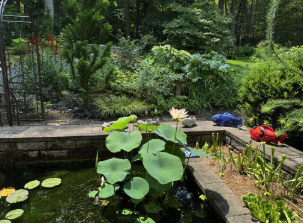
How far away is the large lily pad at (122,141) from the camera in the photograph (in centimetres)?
184

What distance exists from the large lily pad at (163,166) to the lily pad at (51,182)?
3.78ft

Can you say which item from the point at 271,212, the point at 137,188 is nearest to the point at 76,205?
the point at 137,188

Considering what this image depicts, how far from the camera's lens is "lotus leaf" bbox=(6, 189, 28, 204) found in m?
1.98

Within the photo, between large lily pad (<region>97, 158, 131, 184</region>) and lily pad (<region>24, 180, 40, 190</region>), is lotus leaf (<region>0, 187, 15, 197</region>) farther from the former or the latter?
large lily pad (<region>97, 158, 131, 184</region>)

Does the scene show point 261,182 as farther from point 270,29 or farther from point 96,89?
point 96,89

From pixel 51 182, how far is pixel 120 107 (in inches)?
78.5

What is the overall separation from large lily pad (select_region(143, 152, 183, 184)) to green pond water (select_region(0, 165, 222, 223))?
1.63 ft

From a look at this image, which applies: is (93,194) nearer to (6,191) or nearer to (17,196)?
(17,196)

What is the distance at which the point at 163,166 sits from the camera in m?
1.67

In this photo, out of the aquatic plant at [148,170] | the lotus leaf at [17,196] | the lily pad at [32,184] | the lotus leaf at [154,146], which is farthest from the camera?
the lily pad at [32,184]

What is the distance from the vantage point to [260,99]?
304cm

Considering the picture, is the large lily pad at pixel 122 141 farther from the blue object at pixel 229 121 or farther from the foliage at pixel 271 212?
the blue object at pixel 229 121

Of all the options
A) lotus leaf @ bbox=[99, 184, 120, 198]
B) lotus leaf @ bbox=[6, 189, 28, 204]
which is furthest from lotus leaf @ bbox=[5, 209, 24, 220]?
lotus leaf @ bbox=[99, 184, 120, 198]

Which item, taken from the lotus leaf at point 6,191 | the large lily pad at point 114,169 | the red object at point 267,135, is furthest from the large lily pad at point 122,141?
the red object at point 267,135
